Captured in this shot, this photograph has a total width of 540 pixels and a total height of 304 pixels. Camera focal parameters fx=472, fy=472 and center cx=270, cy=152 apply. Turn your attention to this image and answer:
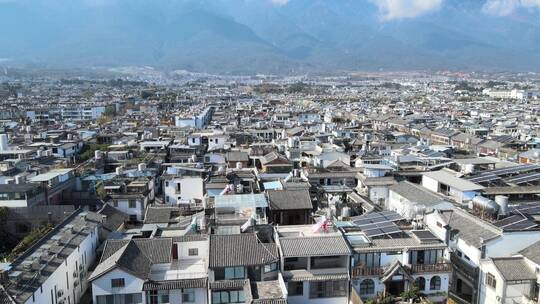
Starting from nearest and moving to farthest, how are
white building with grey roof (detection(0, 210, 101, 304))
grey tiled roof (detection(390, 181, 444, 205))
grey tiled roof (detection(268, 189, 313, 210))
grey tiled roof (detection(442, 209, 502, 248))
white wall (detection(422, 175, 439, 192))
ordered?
white building with grey roof (detection(0, 210, 101, 304)) < grey tiled roof (detection(442, 209, 502, 248)) < grey tiled roof (detection(268, 189, 313, 210)) < grey tiled roof (detection(390, 181, 444, 205)) < white wall (detection(422, 175, 439, 192))

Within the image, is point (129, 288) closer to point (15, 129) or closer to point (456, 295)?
point (456, 295)

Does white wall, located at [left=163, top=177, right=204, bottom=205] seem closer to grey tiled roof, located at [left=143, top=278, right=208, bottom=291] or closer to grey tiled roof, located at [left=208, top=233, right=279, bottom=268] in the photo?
grey tiled roof, located at [left=208, top=233, right=279, bottom=268]

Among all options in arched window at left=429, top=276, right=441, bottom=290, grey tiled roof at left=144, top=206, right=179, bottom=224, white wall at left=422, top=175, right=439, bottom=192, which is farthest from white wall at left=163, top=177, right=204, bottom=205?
arched window at left=429, top=276, right=441, bottom=290

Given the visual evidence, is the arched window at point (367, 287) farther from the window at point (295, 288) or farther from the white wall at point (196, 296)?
the white wall at point (196, 296)

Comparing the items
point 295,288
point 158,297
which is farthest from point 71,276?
point 295,288

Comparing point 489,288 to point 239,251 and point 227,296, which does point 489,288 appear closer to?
point 239,251

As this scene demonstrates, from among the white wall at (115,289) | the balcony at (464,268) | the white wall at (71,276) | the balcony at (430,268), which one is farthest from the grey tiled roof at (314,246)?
the white wall at (71,276)
